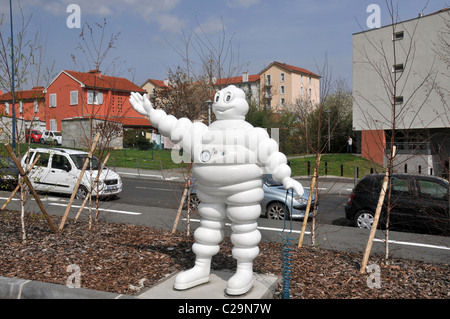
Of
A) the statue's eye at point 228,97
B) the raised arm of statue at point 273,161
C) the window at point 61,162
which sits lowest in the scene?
the window at point 61,162

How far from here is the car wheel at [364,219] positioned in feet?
28.1

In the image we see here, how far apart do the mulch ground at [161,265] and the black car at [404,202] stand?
252 centimetres

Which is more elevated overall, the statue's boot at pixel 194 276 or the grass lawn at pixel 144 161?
the grass lawn at pixel 144 161

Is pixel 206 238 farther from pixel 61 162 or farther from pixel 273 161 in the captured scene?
pixel 61 162

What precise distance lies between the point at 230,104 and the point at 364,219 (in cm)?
572

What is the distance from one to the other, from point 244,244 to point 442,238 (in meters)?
5.63

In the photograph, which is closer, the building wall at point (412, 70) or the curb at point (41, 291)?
the curb at point (41, 291)

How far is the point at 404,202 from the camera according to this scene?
316 inches

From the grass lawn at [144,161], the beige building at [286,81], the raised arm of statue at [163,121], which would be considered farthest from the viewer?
the beige building at [286,81]

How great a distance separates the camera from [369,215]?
28.1ft

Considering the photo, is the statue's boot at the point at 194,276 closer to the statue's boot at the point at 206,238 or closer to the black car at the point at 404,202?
the statue's boot at the point at 206,238

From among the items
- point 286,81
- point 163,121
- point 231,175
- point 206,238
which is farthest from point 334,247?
point 286,81

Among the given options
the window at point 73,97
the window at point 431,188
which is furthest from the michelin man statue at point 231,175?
the window at point 73,97
